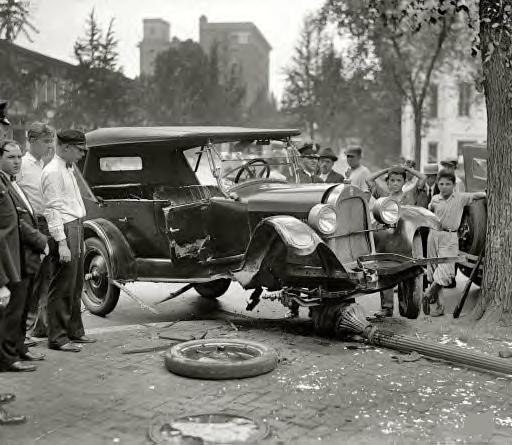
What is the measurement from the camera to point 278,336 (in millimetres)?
6484

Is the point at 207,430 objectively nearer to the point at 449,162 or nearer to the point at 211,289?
the point at 211,289

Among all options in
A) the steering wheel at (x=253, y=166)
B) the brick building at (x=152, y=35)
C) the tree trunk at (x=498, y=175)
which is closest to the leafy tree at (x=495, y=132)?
the tree trunk at (x=498, y=175)

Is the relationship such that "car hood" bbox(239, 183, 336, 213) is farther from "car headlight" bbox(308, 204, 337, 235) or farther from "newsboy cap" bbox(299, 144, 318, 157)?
"newsboy cap" bbox(299, 144, 318, 157)

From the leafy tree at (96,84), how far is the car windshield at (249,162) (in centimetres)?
1992

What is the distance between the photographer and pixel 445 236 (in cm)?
750

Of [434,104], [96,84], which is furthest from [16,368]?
[434,104]

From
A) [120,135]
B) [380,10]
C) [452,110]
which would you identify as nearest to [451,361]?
[380,10]

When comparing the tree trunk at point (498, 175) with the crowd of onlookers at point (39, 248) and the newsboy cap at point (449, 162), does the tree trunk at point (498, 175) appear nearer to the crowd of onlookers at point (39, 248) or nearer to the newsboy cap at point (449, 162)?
the newsboy cap at point (449, 162)

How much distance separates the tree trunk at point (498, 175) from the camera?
6523mm

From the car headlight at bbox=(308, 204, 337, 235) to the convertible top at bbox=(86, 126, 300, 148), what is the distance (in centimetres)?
158

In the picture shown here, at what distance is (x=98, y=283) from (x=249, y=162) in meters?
2.18

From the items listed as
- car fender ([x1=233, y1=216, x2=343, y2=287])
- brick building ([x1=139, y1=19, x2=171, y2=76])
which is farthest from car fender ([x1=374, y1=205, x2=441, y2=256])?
brick building ([x1=139, y1=19, x2=171, y2=76])

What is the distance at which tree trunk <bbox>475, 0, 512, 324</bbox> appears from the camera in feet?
21.4

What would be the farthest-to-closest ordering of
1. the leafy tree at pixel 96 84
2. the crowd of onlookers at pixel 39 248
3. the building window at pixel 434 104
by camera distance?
the building window at pixel 434 104 → the leafy tree at pixel 96 84 → the crowd of onlookers at pixel 39 248
